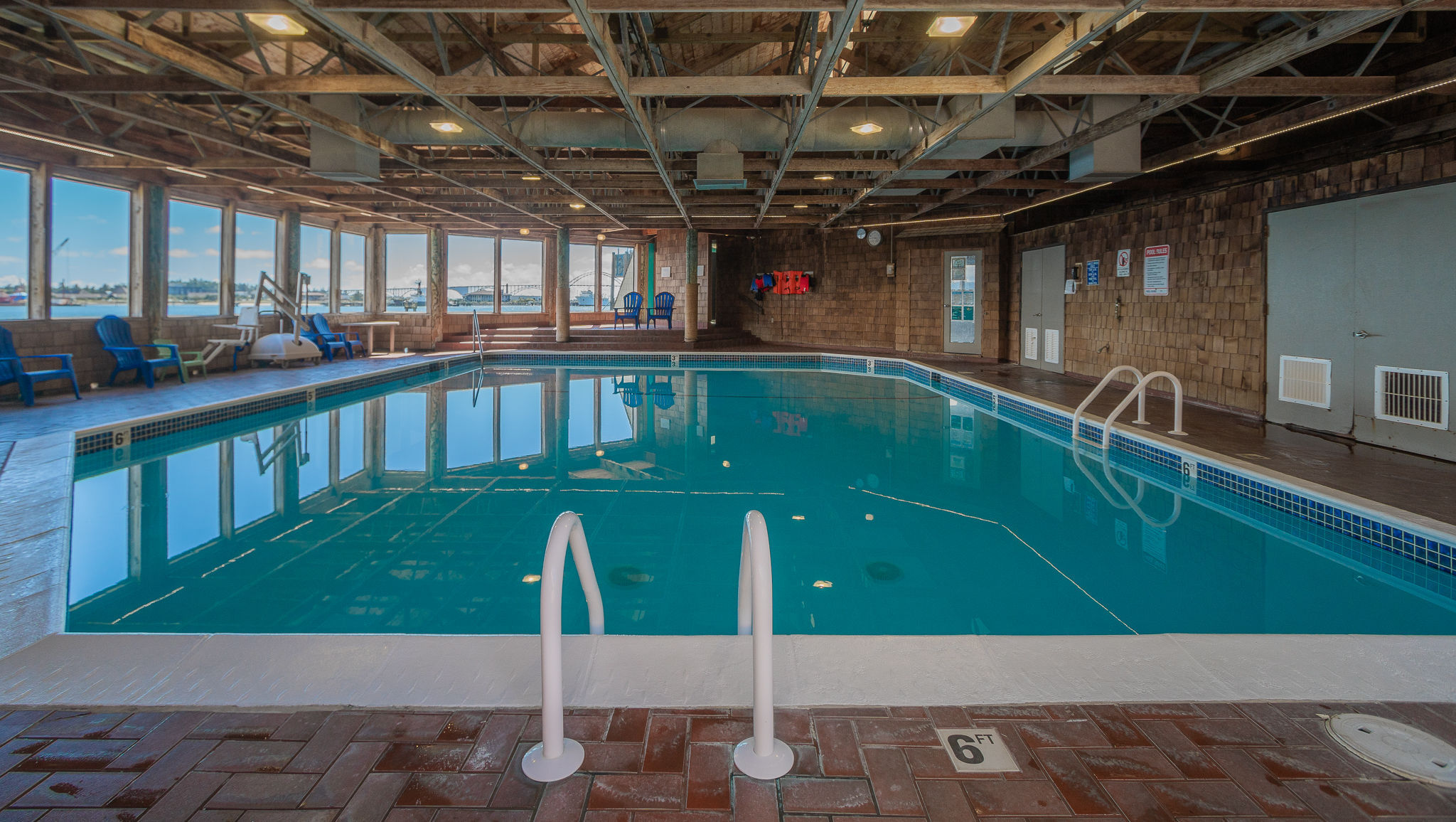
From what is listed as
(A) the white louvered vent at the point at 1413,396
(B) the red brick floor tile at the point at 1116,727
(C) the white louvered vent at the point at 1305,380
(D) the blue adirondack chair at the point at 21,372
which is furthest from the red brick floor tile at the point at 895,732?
(D) the blue adirondack chair at the point at 21,372

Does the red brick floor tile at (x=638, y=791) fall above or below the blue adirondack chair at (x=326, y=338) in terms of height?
below

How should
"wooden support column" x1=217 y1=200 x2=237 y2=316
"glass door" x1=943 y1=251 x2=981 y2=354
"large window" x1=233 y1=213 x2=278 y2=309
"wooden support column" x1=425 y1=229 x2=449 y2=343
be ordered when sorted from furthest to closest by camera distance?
"wooden support column" x1=425 y1=229 x2=449 y2=343 < "glass door" x1=943 y1=251 x2=981 y2=354 < "large window" x1=233 y1=213 x2=278 y2=309 < "wooden support column" x1=217 y1=200 x2=237 y2=316

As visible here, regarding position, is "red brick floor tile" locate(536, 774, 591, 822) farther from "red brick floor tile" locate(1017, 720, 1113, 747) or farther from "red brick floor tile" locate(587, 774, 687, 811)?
"red brick floor tile" locate(1017, 720, 1113, 747)

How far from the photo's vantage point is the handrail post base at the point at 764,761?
4.91ft

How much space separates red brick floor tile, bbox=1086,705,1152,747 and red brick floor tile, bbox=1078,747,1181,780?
0.02 meters

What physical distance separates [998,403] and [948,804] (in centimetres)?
741

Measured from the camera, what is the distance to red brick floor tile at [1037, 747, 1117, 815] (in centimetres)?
141

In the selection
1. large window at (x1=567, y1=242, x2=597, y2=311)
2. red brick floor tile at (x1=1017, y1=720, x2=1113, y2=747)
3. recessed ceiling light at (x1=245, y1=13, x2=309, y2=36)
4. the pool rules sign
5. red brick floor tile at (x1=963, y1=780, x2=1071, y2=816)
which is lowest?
red brick floor tile at (x1=963, y1=780, x2=1071, y2=816)

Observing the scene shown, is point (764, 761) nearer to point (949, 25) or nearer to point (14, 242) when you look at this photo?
point (949, 25)

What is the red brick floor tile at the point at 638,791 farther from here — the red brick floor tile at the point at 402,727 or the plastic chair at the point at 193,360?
the plastic chair at the point at 193,360

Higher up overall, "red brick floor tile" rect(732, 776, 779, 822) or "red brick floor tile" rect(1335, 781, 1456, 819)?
"red brick floor tile" rect(1335, 781, 1456, 819)

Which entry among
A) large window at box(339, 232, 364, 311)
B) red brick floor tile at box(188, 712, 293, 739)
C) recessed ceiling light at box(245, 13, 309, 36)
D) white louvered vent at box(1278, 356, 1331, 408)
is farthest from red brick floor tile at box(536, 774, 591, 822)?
large window at box(339, 232, 364, 311)

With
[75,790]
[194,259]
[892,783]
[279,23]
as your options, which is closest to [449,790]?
[75,790]

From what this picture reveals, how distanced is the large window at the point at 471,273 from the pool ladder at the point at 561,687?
16.5m
